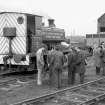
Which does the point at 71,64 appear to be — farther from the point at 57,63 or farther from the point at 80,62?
the point at 57,63

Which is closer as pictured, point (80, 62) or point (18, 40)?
point (80, 62)

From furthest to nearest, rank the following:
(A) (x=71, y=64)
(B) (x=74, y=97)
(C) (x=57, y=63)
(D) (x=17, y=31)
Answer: (D) (x=17, y=31)
(A) (x=71, y=64)
(C) (x=57, y=63)
(B) (x=74, y=97)

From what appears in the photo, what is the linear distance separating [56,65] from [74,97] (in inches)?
68.4

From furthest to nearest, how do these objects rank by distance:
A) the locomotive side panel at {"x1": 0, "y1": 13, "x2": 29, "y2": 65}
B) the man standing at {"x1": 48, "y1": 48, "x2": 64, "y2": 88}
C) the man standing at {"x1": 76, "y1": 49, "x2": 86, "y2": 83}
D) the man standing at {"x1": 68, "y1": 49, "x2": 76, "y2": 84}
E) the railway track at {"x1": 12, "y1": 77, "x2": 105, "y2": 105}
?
the locomotive side panel at {"x1": 0, "y1": 13, "x2": 29, "y2": 65} < the man standing at {"x1": 76, "y1": 49, "x2": 86, "y2": 83} < the man standing at {"x1": 68, "y1": 49, "x2": 76, "y2": 84} < the man standing at {"x1": 48, "y1": 48, "x2": 64, "y2": 88} < the railway track at {"x1": 12, "y1": 77, "x2": 105, "y2": 105}

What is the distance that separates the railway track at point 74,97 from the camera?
7.14 metres

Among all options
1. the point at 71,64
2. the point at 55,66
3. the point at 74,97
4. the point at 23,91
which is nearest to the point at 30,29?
the point at 71,64

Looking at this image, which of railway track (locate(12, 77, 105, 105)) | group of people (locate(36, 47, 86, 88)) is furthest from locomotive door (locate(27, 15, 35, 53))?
railway track (locate(12, 77, 105, 105))

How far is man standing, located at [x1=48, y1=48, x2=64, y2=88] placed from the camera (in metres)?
9.20

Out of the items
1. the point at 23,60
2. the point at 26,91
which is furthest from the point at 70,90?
the point at 23,60

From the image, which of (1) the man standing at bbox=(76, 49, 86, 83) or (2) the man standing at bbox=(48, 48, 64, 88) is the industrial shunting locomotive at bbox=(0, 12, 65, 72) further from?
(2) the man standing at bbox=(48, 48, 64, 88)

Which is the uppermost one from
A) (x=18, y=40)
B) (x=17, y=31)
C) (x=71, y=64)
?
(x=17, y=31)

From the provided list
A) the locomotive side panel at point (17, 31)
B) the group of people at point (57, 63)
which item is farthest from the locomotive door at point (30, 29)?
the group of people at point (57, 63)

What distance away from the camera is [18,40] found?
12.0 m

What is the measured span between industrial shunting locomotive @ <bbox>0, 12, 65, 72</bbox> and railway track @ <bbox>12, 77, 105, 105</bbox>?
3.35m
